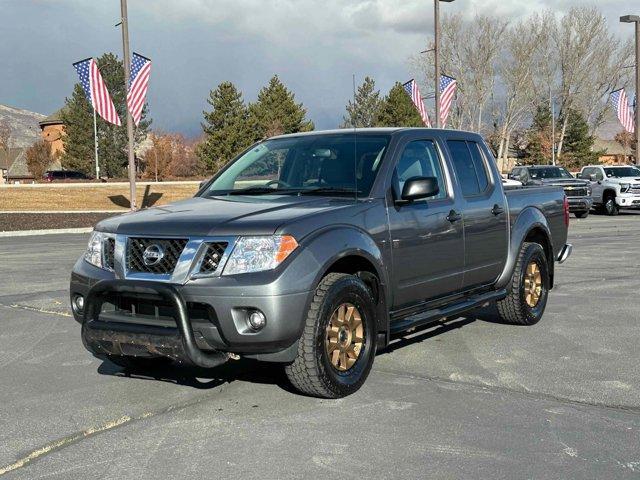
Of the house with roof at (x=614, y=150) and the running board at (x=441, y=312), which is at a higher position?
the house with roof at (x=614, y=150)

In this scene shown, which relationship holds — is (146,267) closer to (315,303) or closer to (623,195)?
(315,303)

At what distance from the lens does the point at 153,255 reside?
4781 mm

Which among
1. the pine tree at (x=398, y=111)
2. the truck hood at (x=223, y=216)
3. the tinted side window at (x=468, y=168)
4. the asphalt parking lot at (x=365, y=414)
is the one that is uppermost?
the pine tree at (x=398, y=111)

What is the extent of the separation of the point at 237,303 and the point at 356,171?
1.75 m

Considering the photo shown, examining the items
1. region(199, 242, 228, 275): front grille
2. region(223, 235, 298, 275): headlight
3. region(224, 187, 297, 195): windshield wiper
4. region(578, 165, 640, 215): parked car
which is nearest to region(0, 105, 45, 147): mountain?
region(578, 165, 640, 215): parked car

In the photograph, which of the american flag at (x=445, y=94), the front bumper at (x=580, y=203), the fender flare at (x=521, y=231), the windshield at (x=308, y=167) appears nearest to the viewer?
the windshield at (x=308, y=167)

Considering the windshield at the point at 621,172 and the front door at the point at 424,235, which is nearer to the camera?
the front door at the point at 424,235

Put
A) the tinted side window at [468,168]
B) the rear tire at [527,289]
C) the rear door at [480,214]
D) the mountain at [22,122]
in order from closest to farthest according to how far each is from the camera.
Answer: the rear door at [480,214], the tinted side window at [468,168], the rear tire at [527,289], the mountain at [22,122]

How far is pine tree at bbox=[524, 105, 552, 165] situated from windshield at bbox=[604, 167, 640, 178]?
51350 millimetres

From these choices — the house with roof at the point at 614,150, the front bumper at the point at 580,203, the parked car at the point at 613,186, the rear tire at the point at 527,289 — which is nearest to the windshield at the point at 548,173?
the parked car at the point at 613,186

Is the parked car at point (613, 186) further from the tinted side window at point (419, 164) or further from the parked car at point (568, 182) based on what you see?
the tinted side window at point (419, 164)

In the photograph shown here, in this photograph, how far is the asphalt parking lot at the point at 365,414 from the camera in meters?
3.99

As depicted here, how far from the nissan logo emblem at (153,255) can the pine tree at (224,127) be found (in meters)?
59.0

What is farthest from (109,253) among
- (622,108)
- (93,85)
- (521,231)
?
(622,108)
